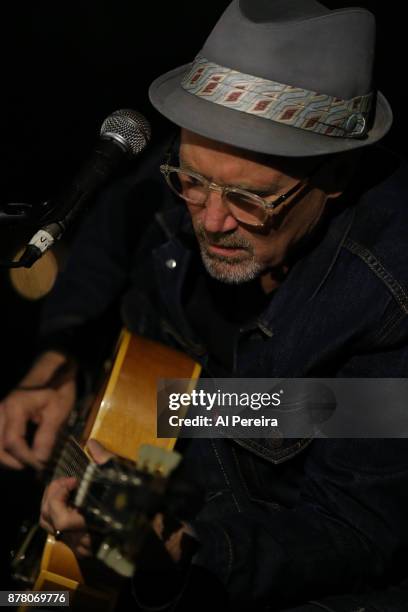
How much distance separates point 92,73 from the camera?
10.4ft

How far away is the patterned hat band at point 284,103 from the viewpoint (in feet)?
5.23

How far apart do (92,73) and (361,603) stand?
7.99ft

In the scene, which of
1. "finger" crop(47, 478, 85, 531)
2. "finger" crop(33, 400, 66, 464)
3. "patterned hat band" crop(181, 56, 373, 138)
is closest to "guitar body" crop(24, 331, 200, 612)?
"finger" crop(33, 400, 66, 464)

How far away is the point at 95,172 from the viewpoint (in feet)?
4.88

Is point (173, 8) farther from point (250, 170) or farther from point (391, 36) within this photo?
point (250, 170)

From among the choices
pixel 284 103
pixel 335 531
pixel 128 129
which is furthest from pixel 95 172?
pixel 335 531

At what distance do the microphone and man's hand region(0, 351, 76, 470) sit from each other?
853 millimetres

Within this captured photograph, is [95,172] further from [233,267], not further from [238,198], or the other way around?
[233,267]

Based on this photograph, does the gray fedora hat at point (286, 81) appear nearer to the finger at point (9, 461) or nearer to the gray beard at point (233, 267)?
the gray beard at point (233, 267)

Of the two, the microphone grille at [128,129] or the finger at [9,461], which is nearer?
the microphone grille at [128,129]

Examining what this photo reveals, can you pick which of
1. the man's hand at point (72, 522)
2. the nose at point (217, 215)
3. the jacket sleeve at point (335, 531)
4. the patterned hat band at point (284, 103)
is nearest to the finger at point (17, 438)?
the man's hand at point (72, 522)

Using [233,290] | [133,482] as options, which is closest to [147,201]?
[233,290]

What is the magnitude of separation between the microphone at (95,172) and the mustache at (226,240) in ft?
0.99

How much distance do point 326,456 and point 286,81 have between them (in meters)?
0.95
